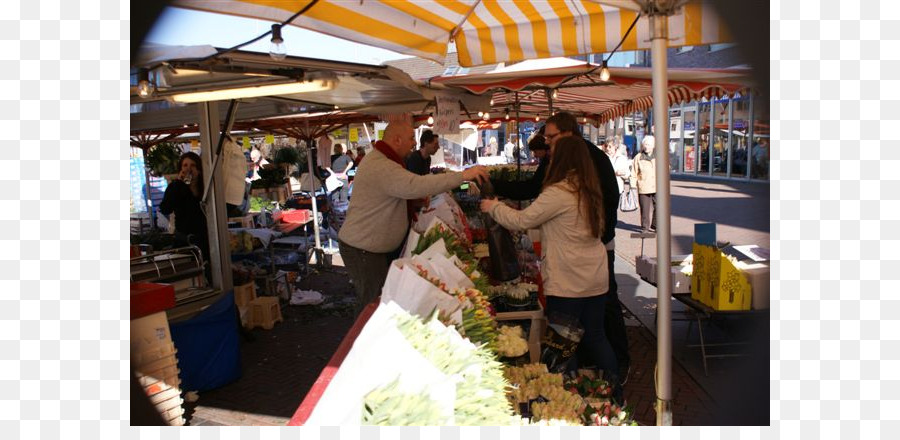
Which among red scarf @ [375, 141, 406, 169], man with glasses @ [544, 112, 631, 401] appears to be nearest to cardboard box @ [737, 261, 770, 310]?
man with glasses @ [544, 112, 631, 401]

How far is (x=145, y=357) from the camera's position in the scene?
2842mm

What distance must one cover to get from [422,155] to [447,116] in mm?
1975

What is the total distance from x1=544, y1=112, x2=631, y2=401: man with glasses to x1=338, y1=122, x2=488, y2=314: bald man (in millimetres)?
509

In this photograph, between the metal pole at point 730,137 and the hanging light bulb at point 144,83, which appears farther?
the metal pole at point 730,137

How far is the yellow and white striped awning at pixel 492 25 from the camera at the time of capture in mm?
3016

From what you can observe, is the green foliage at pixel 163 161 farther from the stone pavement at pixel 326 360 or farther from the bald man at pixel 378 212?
the bald man at pixel 378 212

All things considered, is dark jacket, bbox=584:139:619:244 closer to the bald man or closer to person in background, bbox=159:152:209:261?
the bald man

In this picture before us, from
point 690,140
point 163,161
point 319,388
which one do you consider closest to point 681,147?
point 690,140

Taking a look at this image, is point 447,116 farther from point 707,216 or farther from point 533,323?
point 707,216

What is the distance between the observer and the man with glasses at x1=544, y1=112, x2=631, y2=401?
11.9 feet

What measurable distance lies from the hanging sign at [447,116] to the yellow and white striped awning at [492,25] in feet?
2.90

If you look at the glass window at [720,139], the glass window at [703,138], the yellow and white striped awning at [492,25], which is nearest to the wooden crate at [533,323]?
the yellow and white striped awning at [492,25]

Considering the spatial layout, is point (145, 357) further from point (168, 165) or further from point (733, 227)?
point (733, 227)

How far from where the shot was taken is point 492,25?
411 centimetres
